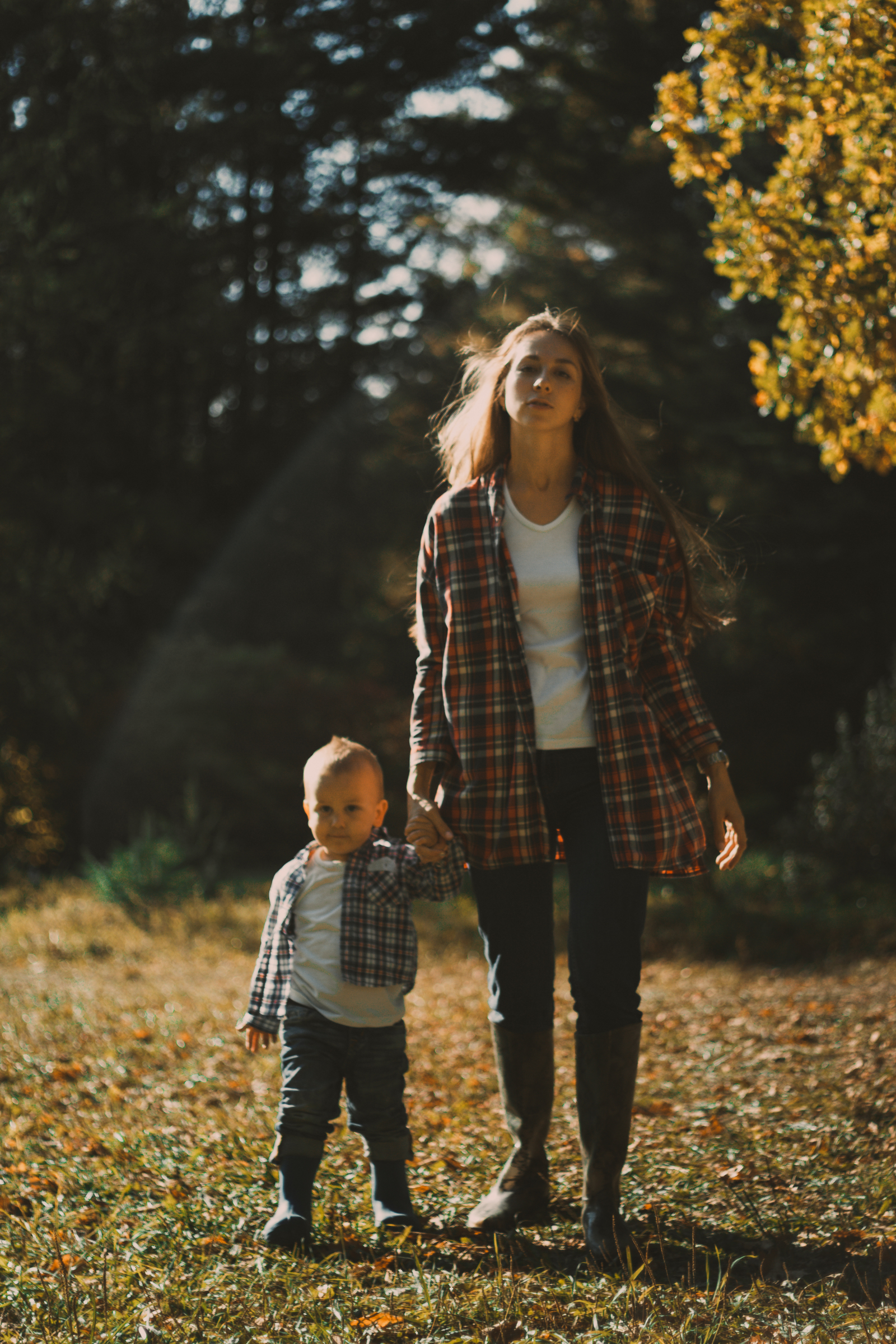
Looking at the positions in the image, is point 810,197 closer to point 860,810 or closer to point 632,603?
point 632,603

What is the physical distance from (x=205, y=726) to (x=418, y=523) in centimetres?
557

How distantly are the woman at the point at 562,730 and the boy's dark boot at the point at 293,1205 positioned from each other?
43 centimetres

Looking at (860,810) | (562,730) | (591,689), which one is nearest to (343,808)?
(562,730)

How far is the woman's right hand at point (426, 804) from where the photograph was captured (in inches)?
109

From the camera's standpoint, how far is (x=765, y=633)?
12.7 meters

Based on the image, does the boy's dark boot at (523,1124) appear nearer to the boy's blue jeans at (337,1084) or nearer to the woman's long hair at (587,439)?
the boy's blue jeans at (337,1084)

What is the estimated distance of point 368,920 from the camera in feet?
9.40

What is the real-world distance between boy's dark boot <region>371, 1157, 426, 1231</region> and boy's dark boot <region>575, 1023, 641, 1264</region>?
1.44ft

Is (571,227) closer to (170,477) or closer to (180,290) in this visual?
(180,290)

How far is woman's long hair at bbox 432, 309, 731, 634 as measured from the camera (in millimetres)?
2979

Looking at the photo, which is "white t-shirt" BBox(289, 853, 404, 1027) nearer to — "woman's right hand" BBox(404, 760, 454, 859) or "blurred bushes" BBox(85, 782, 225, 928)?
"woman's right hand" BBox(404, 760, 454, 859)

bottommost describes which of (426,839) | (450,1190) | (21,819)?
(450,1190)

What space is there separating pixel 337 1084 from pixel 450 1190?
625 mm

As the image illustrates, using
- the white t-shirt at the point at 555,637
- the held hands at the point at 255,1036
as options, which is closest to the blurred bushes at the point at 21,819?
the held hands at the point at 255,1036
